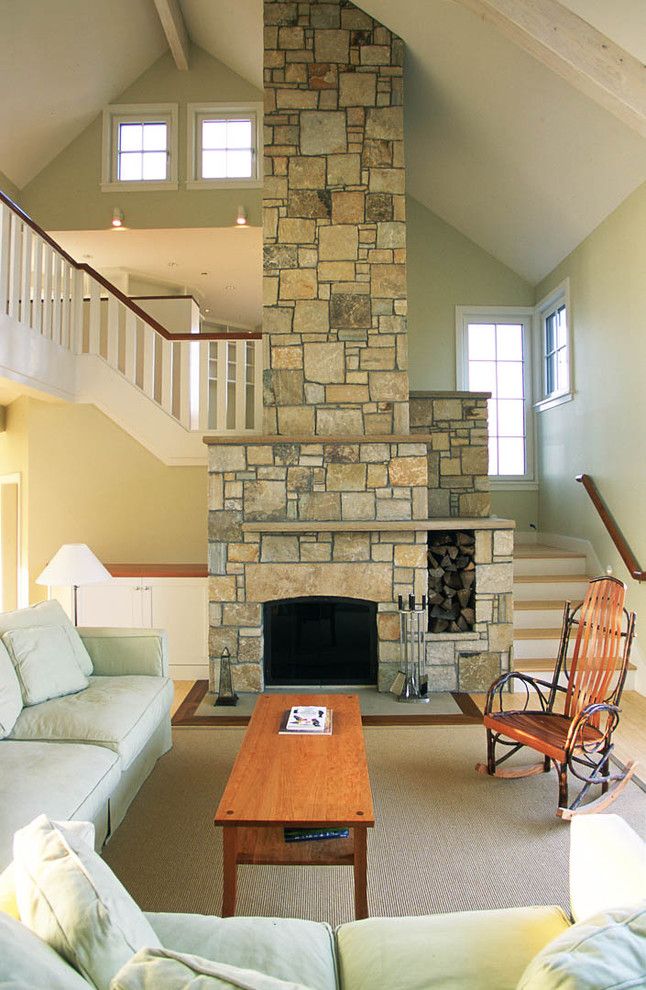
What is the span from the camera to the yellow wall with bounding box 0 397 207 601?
20.7 feet

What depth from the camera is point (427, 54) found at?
5320 mm

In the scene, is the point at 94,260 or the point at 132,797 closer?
the point at 132,797

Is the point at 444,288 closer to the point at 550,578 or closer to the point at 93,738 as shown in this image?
the point at 550,578

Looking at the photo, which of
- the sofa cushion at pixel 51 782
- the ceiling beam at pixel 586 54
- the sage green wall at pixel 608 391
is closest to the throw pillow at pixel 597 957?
the sofa cushion at pixel 51 782

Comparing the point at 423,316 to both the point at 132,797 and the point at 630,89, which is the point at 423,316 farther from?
the point at 132,797

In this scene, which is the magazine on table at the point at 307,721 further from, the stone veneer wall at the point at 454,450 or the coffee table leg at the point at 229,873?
the stone veneer wall at the point at 454,450

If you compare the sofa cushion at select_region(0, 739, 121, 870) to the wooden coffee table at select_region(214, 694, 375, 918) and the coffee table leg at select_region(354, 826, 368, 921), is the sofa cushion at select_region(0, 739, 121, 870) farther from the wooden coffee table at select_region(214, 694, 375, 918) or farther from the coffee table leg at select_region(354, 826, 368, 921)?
the coffee table leg at select_region(354, 826, 368, 921)

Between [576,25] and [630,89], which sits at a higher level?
[576,25]

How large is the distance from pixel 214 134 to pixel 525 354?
13.9 feet

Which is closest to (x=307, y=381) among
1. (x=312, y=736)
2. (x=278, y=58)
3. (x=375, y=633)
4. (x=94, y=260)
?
(x=375, y=633)

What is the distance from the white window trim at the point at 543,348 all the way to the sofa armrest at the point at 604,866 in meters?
5.25

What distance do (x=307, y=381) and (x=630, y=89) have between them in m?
2.76

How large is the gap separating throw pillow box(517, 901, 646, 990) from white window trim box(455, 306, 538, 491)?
6663 millimetres

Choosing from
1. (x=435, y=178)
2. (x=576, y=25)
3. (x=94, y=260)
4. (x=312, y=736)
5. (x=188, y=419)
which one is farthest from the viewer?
(x=94, y=260)
